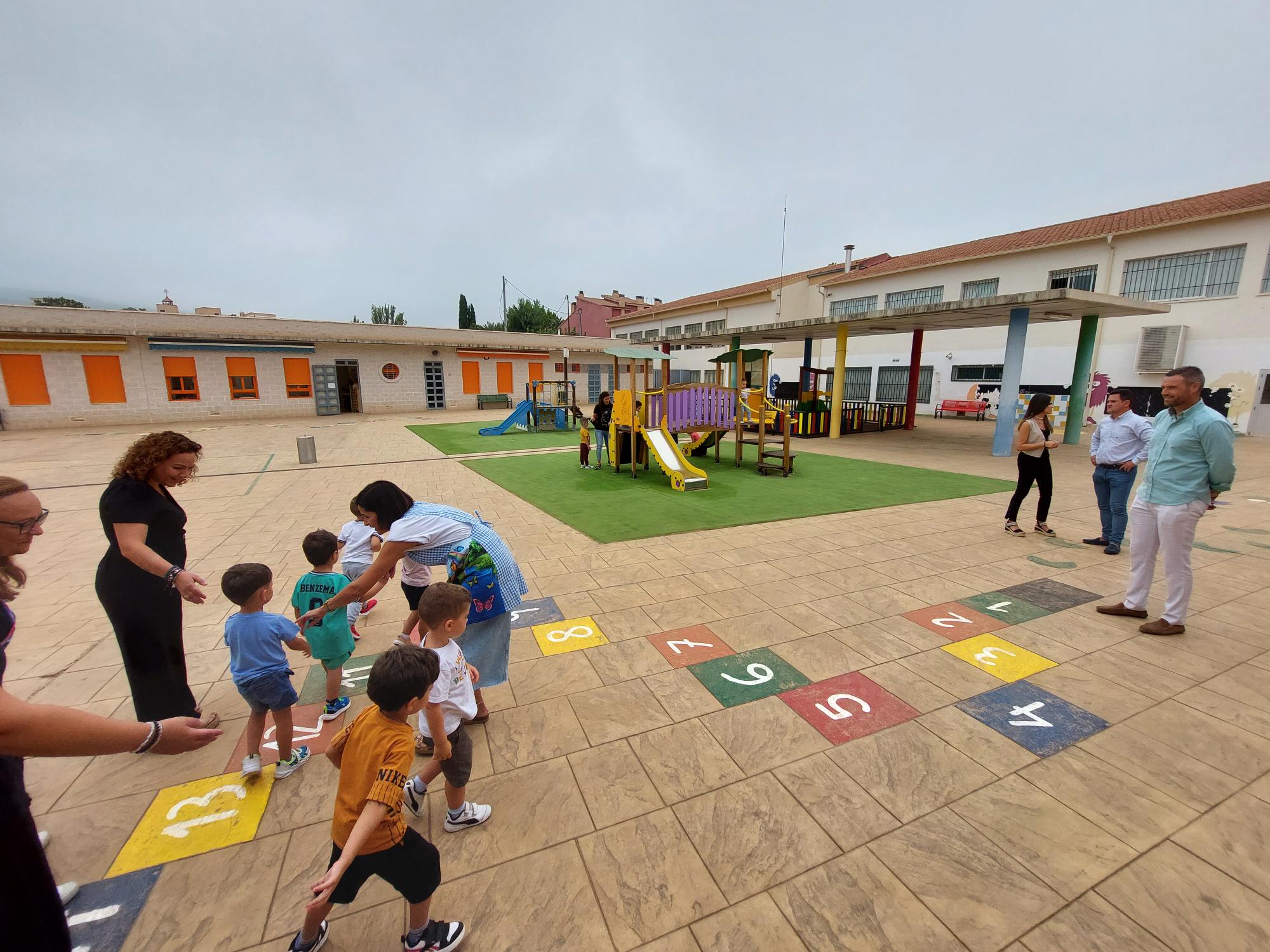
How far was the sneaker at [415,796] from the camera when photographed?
97.0 inches

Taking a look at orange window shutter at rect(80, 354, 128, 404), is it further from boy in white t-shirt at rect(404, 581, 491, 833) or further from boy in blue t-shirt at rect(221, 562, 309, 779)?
boy in white t-shirt at rect(404, 581, 491, 833)

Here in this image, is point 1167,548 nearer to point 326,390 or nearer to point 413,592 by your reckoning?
point 413,592

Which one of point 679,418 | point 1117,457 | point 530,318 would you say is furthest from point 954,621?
point 530,318

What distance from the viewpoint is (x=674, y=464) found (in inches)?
389

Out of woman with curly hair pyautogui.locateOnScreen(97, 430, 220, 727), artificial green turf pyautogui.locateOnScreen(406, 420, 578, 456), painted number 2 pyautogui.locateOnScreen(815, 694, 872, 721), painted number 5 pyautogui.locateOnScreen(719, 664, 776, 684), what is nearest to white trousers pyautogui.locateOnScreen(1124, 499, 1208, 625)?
painted number 2 pyautogui.locateOnScreen(815, 694, 872, 721)

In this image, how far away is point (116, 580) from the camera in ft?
8.81

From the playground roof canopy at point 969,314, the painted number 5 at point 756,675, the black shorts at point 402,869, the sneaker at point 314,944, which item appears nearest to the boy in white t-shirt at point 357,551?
the sneaker at point 314,944

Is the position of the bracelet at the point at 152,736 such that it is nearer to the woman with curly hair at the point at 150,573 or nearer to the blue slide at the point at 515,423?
the woman with curly hair at the point at 150,573

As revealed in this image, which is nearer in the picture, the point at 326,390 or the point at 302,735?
the point at 302,735

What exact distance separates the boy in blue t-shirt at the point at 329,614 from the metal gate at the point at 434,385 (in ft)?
91.2

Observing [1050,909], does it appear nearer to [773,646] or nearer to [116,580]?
[773,646]

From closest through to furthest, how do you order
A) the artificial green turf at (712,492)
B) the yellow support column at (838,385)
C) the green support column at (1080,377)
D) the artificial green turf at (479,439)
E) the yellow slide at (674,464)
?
the artificial green turf at (712,492) < the yellow slide at (674,464) < the green support column at (1080,377) < the artificial green turf at (479,439) < the yellow support column at (838,385)

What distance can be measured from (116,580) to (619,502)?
20.9 ft

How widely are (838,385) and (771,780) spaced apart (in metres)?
16.5
